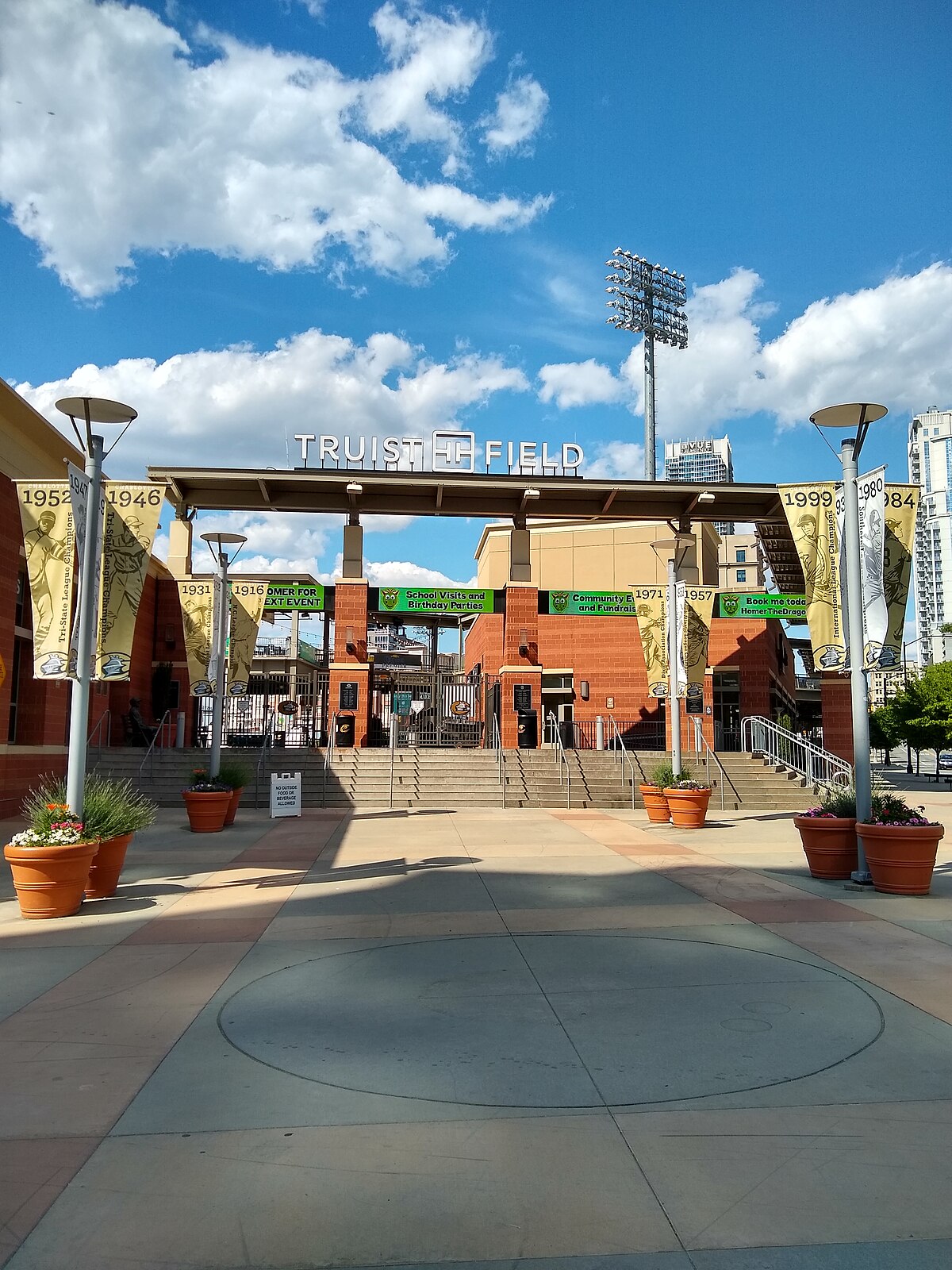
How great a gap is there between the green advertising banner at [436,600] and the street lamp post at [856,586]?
694 inches

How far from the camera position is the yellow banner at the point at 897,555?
11.4 meters

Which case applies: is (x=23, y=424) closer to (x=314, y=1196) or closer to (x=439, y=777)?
(x=439, y=777)

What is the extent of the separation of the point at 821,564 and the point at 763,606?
772 inches

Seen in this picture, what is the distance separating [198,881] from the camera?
11.3 metres

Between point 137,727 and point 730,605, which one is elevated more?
point 730,605

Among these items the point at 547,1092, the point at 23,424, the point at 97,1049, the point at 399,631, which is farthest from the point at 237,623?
the point at 399,631

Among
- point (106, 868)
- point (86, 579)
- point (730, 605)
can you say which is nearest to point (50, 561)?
point (86, 579)

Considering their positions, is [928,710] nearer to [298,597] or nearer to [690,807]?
[298,597]

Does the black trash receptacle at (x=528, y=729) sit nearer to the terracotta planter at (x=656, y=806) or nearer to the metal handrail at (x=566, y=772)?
the metal handrail at (x=566, y=772)

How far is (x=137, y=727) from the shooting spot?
2620 centimetres

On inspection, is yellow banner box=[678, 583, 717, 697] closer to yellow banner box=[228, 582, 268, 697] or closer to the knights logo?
yellow banner box=[228, 582, 268, 697]

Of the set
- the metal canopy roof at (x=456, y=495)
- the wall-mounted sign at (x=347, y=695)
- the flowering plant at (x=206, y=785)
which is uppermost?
the metal canopy roof at (x=456, y=495)

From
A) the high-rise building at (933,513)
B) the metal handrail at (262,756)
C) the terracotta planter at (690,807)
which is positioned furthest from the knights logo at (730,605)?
the high-rise building at (933,513)

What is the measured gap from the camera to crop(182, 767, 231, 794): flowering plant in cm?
1662
